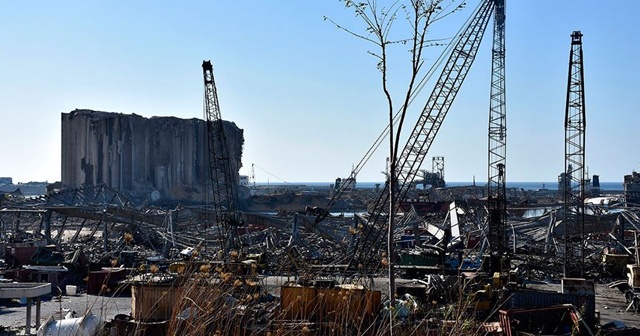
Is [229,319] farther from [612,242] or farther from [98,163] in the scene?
[98,163]

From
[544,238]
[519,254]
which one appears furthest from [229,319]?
[544,238]

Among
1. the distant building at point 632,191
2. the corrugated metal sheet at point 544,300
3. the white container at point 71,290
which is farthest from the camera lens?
the distant building at point 632,191

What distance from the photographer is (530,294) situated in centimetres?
2077

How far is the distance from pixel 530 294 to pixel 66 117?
326 ft

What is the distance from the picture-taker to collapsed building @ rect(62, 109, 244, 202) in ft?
359

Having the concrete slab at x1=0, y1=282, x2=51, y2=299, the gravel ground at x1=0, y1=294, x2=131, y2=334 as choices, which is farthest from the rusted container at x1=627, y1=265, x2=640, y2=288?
the concrete slab at x1=0, y1=282, x2=51, y2=299

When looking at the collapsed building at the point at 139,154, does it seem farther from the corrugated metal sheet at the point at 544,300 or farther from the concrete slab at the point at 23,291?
the concrete slab at the point at 23,291

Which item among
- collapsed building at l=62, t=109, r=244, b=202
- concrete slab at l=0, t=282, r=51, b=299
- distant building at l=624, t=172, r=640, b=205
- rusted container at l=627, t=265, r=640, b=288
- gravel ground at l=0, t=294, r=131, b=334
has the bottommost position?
gravel ground at l=0, t=294, r=131, b=334

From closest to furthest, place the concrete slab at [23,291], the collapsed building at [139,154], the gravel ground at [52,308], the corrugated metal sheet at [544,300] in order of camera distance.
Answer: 1. the concrete slab at [23,291]
2. the corrugated metal sheet at [544,300]
3. the gravel ground at [52,308]
4. the collapsed building at [139,154]

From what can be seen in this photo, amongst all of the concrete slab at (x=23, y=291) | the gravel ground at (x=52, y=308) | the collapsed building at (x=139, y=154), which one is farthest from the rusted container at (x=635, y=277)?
the collapsed building at (x=139, y=154)

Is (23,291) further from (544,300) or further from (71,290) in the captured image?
(71,290)

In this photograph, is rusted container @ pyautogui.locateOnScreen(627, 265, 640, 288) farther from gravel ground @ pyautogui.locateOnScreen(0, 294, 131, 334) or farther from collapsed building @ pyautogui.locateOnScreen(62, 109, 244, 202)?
collapsed building @ pyautogui.locateOnScreen(62, 109, 244, 202)

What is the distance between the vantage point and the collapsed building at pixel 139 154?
110m

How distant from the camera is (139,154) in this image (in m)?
120
